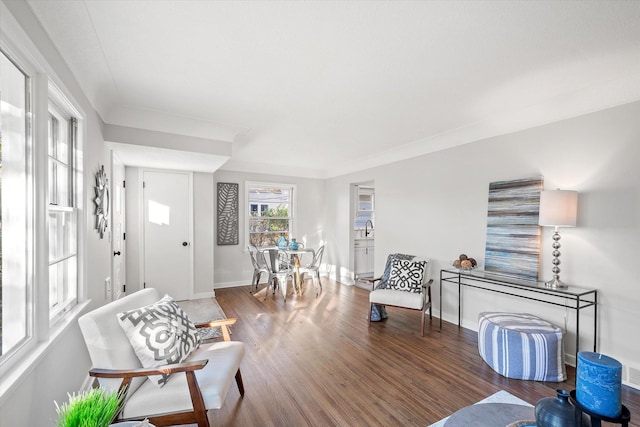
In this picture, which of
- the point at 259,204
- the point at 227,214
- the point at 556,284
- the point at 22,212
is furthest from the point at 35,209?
the point at 259,204

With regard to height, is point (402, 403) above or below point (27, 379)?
below

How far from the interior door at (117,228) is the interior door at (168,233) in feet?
1.08

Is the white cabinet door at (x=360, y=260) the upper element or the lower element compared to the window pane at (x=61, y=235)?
lower

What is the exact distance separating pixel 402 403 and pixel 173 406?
1.59m

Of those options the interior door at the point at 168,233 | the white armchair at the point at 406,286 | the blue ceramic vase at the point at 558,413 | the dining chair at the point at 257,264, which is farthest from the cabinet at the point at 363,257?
the blue ceramic vase at the point at 558,413

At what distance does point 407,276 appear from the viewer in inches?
152

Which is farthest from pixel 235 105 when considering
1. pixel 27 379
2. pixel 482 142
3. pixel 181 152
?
pixel 482 142

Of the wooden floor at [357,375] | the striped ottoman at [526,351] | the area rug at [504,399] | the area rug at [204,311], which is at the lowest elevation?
the area rug at [204,311]

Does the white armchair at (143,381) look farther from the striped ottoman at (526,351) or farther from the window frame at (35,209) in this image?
the striped ottoman at (526,351)

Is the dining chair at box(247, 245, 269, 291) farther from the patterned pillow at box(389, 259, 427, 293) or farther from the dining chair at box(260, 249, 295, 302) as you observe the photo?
the patterned pillow at box(389, 259, 427, 293)

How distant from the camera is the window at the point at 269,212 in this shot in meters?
6.12

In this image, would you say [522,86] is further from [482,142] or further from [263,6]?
[263,6]

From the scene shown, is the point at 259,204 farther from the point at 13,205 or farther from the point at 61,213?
the point at 13,205

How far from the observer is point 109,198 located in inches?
129
